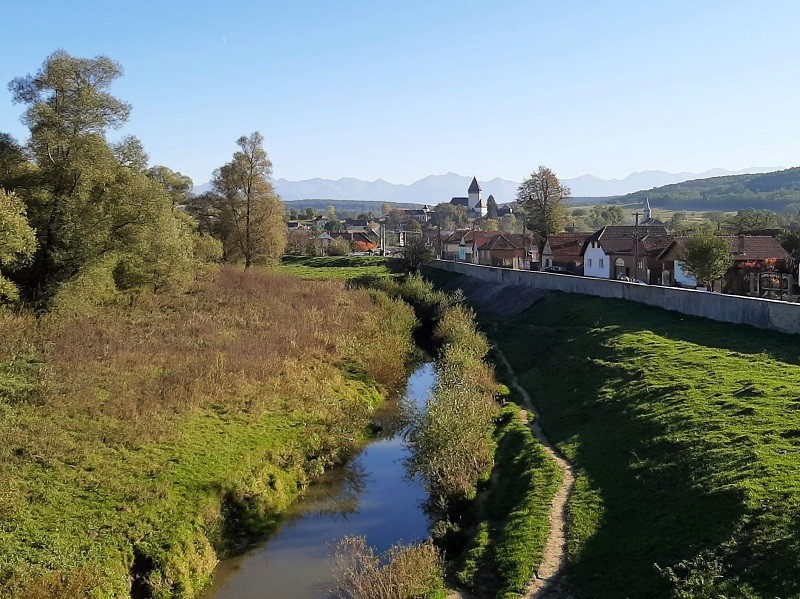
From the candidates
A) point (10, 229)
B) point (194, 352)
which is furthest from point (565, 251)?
point (10, 229)

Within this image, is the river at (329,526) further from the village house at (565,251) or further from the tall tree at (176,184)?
the village house at (565,251)

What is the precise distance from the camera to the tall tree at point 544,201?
249 feet

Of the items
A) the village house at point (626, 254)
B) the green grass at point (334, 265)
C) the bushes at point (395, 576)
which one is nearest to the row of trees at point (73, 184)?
the bushes at point (395, 576)

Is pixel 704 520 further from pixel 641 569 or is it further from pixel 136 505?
pixel 136 505

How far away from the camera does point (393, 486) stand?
21375 mm

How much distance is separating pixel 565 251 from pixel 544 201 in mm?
7859

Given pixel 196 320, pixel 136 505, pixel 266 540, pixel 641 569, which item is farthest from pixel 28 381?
pixel 641 569

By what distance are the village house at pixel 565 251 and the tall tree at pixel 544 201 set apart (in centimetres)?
196

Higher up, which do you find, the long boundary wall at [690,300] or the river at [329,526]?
the long boundary wall at [690,300]

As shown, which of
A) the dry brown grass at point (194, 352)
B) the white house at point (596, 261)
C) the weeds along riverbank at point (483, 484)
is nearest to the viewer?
the weeds along riverbank at point (483, 484)

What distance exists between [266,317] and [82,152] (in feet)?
46.4

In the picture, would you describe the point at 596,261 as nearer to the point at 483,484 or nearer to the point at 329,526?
the point at 483,484

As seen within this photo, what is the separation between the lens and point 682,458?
640 inches

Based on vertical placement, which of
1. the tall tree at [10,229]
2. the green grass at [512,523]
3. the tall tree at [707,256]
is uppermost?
the tall tree at [10,229]
